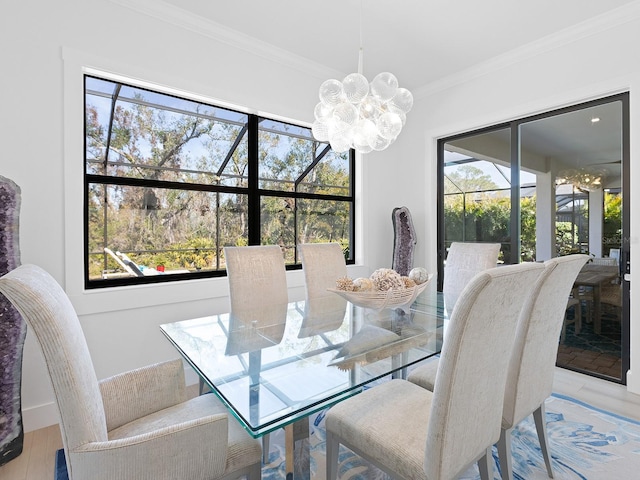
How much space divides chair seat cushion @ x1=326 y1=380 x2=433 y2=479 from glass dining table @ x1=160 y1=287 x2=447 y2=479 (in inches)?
5.8

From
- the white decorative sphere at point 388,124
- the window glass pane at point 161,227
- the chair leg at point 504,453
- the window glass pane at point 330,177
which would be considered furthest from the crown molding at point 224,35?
the chair leg at point 504,453

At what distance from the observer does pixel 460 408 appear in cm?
103

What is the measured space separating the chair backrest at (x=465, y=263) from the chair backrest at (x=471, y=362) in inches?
52.9

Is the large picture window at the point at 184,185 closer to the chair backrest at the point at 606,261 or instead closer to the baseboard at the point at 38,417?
the baseboard at the point at 38,417

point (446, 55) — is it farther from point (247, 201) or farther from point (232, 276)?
point (232, 276)

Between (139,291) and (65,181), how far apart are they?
869 mm

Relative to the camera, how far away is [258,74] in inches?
123

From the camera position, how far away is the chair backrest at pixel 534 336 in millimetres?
1363

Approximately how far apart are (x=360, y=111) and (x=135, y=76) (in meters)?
1.68

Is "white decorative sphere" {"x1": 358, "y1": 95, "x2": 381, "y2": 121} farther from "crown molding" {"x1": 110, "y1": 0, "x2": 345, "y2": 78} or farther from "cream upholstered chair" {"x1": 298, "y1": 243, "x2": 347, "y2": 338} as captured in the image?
"crown molding" {"x1": 110, "y1": 0, "x2": 345, "y2": 78}

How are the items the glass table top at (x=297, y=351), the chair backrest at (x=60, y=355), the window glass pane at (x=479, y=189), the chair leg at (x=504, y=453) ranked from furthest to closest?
1. the window glass pane at (x=479, y=189)
2. the chair leg at (x=504, y=453)
3. the glass table top at (x=297, y=351)
4. the chair backrest at (x=60, y=355)

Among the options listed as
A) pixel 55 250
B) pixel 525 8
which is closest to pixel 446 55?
pixel 525 8

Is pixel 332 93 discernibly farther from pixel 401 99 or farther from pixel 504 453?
pixel 504 453

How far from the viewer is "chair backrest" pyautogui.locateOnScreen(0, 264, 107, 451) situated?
33.2 inches
